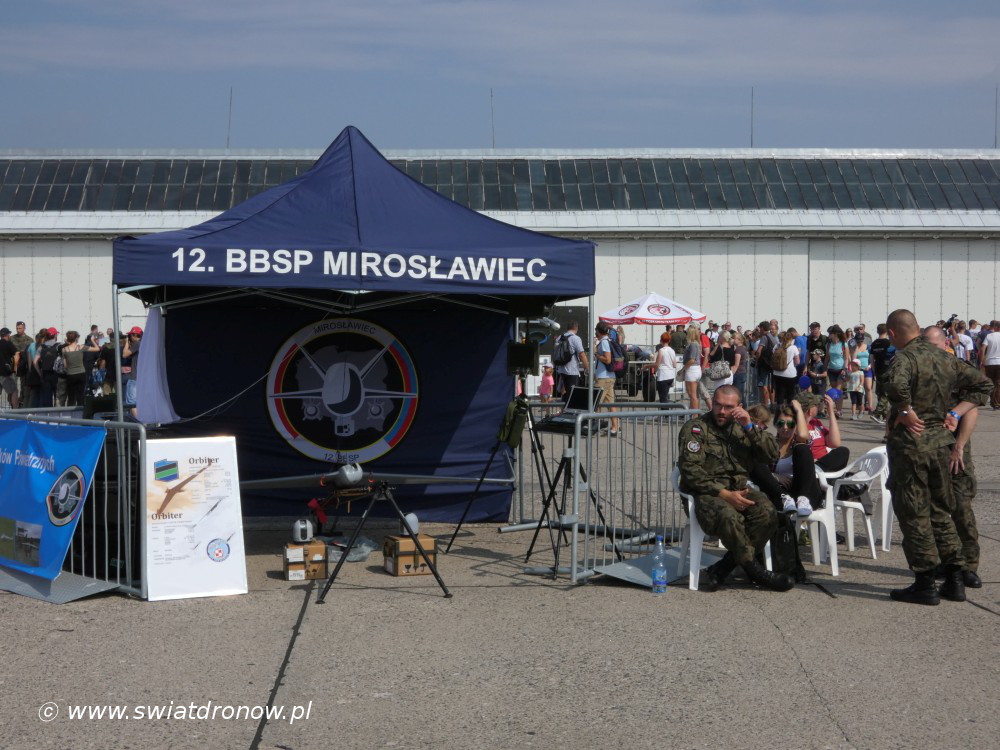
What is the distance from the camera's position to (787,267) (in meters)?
28.2

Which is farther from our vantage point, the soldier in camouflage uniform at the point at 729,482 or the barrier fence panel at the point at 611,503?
the barrier fence panel at the point at 611,503

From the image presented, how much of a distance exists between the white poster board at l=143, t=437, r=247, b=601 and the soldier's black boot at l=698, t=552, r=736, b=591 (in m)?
3.15

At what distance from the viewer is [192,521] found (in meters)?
7.37

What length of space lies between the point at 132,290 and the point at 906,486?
241 inches

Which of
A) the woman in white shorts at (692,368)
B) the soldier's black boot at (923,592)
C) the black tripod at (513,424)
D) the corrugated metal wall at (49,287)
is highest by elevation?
the corrugated metal wall at (49,287)

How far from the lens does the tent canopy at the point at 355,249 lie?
25.1 feet

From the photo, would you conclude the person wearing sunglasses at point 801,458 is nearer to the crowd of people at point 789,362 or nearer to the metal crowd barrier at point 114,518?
the metal crowd barrier at point 114,518

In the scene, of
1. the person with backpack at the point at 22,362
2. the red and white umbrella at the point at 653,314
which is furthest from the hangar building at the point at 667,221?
the person with backpack at the point at 22,362

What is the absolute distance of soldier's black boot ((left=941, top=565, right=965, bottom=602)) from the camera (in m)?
7.25

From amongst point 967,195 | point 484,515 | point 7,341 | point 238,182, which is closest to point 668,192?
point 967,195

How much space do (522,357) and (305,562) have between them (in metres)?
2.91

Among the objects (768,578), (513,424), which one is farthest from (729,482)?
(513,424)

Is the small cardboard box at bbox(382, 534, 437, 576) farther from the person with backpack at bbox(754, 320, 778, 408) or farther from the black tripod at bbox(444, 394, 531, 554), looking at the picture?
the person with backpack at bbox(754, 320, 778, 408)

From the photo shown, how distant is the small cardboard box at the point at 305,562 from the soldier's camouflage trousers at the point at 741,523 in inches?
105
